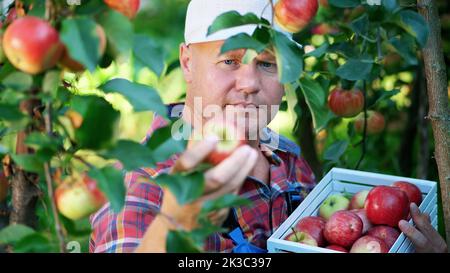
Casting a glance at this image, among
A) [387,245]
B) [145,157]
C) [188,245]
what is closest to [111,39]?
[145,157]

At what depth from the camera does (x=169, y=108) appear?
1.94 metres

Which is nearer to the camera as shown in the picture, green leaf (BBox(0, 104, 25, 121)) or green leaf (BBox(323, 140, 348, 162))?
green leaf (BBox(0, 104, 25, 121))

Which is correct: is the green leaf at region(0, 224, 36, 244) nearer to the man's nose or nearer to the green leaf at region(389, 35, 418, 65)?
the man's nose

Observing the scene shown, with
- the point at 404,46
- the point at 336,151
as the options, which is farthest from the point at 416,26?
the point at 336,151

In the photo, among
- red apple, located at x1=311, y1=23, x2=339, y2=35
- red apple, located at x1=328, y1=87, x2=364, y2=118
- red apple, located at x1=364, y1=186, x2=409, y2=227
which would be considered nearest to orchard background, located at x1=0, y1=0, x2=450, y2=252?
red apple, located at x1=364, y1=186, x2=409, y2=227

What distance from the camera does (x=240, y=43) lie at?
1.19 m

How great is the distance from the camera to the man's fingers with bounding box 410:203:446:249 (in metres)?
1.62

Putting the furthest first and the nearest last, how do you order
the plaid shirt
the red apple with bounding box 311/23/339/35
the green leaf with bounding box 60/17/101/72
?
the red apple with bounding box 311/23/339/35 → the plaid shirt → the green leaf with bounding box 60/17/101/72

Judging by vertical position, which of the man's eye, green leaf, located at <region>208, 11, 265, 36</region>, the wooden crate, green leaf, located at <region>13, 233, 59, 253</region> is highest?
green leaf, located at <region>208, 11, 265, 36</region>

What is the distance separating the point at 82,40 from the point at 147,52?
131mm

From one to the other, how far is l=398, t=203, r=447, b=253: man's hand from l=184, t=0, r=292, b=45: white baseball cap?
22.1 inches

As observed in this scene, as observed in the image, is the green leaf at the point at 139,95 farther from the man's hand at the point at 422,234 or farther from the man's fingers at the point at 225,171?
the man's hand at the point at 422,234

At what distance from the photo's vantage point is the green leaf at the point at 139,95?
3.41ft

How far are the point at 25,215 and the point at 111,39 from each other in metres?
0.40
